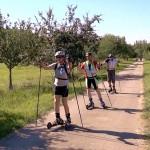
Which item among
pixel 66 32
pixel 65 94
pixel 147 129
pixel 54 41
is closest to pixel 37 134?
pixel 65 94

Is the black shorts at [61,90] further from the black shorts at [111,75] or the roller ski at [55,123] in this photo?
the black shorts at [111,75]

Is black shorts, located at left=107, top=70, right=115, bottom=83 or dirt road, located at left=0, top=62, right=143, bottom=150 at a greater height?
black shorts, located at left=107, top=70, right=115, bottom=83

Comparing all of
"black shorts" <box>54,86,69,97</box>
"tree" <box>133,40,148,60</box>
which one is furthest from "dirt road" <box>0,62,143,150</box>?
"tree" <box>133,40,148,60</box>

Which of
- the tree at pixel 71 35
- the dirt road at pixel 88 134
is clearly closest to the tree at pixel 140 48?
the tree at pixel 71 35

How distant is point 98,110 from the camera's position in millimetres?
12227

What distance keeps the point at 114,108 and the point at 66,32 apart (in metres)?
12.5

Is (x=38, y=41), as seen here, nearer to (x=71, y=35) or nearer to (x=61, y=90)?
(x=71, y=35)

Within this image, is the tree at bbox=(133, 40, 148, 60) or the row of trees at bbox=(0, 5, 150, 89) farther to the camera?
the tree at bbox=(133, 40, 148, 60)

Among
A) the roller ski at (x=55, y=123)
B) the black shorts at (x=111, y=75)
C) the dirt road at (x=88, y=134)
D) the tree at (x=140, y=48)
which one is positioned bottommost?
the dirt road at (x=88, y=134)

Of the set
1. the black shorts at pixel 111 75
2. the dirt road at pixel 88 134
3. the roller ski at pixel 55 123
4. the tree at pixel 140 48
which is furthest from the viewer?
the tree at pixel 140 48

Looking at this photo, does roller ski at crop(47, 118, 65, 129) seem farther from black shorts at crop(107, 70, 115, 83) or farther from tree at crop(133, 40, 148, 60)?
Answer: tree at crop(133, 40, 148, 60)

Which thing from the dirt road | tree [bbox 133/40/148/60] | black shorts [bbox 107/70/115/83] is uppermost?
tree [bbox 133/40/148/60]

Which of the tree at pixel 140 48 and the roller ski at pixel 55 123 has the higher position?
the tree at pixel 140 48

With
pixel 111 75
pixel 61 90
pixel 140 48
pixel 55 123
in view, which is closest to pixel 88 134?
pixel 55 123
